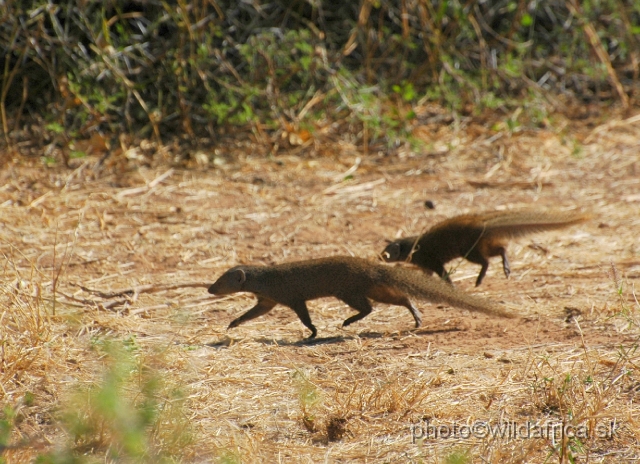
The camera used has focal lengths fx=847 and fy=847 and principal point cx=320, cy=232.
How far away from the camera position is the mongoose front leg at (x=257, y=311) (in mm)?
4332

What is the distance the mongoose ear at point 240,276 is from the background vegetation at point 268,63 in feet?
9.80

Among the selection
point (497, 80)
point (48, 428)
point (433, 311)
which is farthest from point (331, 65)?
point (48, 428)

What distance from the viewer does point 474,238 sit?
5.06 meters

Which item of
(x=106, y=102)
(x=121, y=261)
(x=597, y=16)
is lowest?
(x=121, y=261)

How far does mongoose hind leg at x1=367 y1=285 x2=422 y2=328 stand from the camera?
426 cm

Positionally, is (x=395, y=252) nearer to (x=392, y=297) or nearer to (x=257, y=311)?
(x=392, y=297)

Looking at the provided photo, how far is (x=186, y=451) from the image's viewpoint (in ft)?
9.44

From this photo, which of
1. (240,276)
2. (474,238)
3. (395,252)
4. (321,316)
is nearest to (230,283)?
(240,276)

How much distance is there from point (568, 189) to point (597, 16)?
278 centimetres

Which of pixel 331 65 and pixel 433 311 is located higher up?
pixel 331 65

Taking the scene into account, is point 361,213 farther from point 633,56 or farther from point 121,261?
point 633,56

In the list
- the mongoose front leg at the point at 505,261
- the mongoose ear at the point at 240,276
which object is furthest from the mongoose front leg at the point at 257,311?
the mongoose front leg at the point at 505,261

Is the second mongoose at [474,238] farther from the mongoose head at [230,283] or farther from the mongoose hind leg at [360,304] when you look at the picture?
the mongoose head at [230,283]

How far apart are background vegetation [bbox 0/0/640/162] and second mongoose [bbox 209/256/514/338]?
3028 mm
